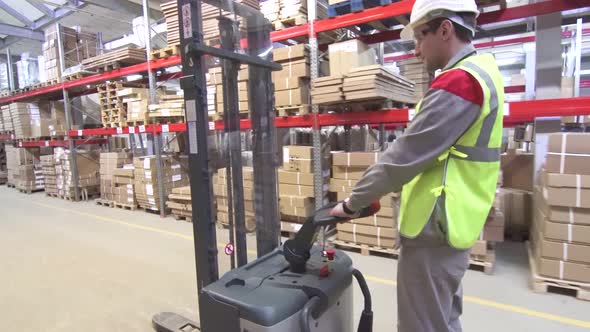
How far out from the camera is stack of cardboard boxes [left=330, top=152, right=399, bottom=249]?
4336mm

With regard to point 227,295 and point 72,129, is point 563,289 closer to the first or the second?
point 227,295

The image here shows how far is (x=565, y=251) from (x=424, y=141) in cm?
282

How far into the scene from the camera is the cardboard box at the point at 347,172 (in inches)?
180

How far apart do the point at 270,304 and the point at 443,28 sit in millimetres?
1436

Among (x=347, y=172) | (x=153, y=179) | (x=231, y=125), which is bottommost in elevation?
(x=153, y=179)

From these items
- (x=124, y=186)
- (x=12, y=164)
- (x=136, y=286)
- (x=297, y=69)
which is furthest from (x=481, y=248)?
(x=12, y=164)

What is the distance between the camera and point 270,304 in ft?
4.99

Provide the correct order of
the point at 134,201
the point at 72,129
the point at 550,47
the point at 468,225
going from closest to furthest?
the point at 468,225, the point at 550,47, the point at 134,201, the point at 72,129

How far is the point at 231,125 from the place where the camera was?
2.26 m

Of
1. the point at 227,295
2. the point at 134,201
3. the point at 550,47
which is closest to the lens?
the point at 227,295

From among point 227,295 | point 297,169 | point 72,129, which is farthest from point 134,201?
point 227,295

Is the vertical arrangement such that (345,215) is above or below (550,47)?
below

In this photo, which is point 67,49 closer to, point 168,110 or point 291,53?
point 168,110

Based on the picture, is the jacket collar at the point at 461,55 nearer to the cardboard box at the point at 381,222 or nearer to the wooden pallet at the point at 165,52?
the cardboard box at the point at 381,222
